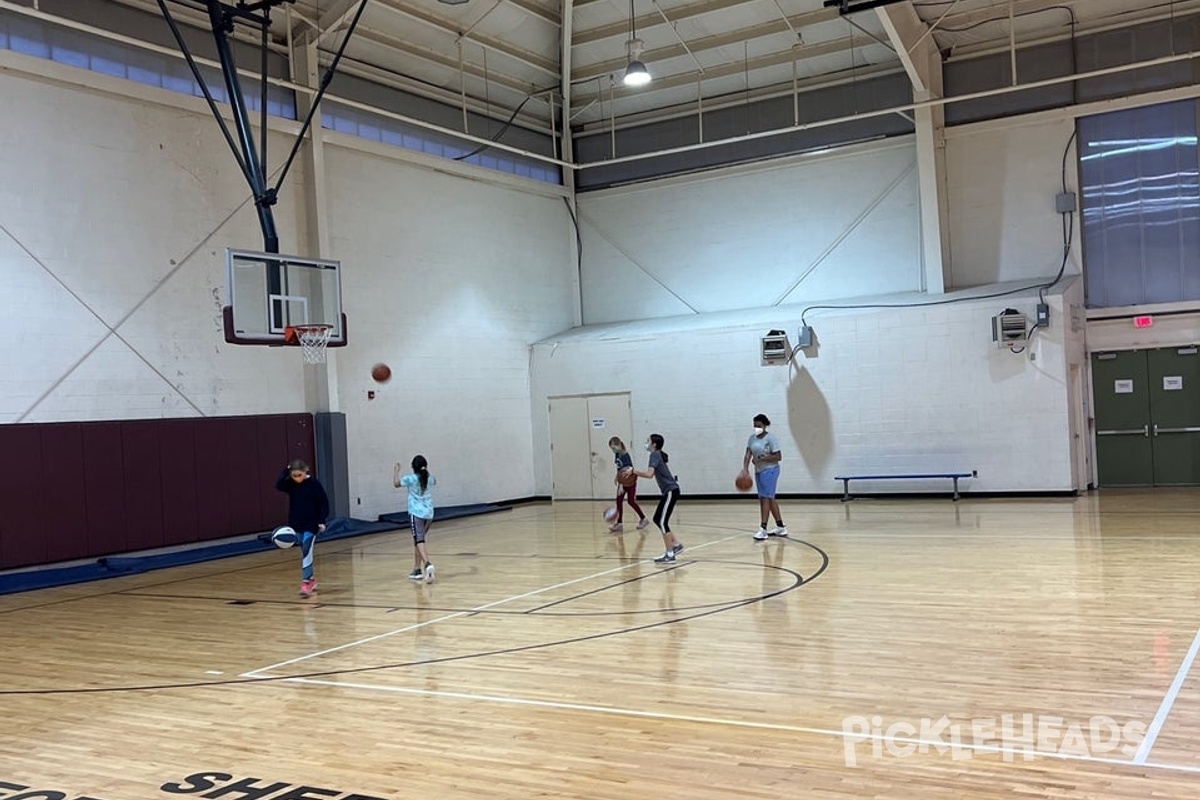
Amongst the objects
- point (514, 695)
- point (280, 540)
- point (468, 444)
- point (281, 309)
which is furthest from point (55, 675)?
point (468, 444)

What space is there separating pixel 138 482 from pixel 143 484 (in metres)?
0.08

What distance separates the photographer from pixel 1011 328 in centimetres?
1712

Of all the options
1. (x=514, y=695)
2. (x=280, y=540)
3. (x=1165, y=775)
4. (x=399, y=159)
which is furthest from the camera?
(x=399, y=159)

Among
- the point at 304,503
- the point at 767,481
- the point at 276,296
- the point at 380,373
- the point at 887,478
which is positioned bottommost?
the point at 887,478

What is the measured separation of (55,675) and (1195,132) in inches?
734

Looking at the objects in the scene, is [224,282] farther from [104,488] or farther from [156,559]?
[156,559]

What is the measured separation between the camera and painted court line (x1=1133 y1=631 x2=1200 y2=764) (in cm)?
486

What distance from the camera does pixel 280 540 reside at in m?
10.8

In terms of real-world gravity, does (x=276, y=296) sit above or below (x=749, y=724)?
above

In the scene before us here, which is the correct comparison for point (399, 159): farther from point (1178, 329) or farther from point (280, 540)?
point (1178, 329)

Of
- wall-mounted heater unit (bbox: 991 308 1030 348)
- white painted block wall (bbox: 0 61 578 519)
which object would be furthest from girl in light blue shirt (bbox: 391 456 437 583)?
wall-mounted heater unit (bbox: 991 308 1030 348)

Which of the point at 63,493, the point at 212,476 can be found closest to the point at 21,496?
the point at 63,493

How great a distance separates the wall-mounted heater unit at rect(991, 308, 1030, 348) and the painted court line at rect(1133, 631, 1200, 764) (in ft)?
35.0

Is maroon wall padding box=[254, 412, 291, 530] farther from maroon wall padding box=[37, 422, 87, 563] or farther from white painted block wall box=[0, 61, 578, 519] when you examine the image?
maroon wall padding box=[37, 422, 87, 563]
